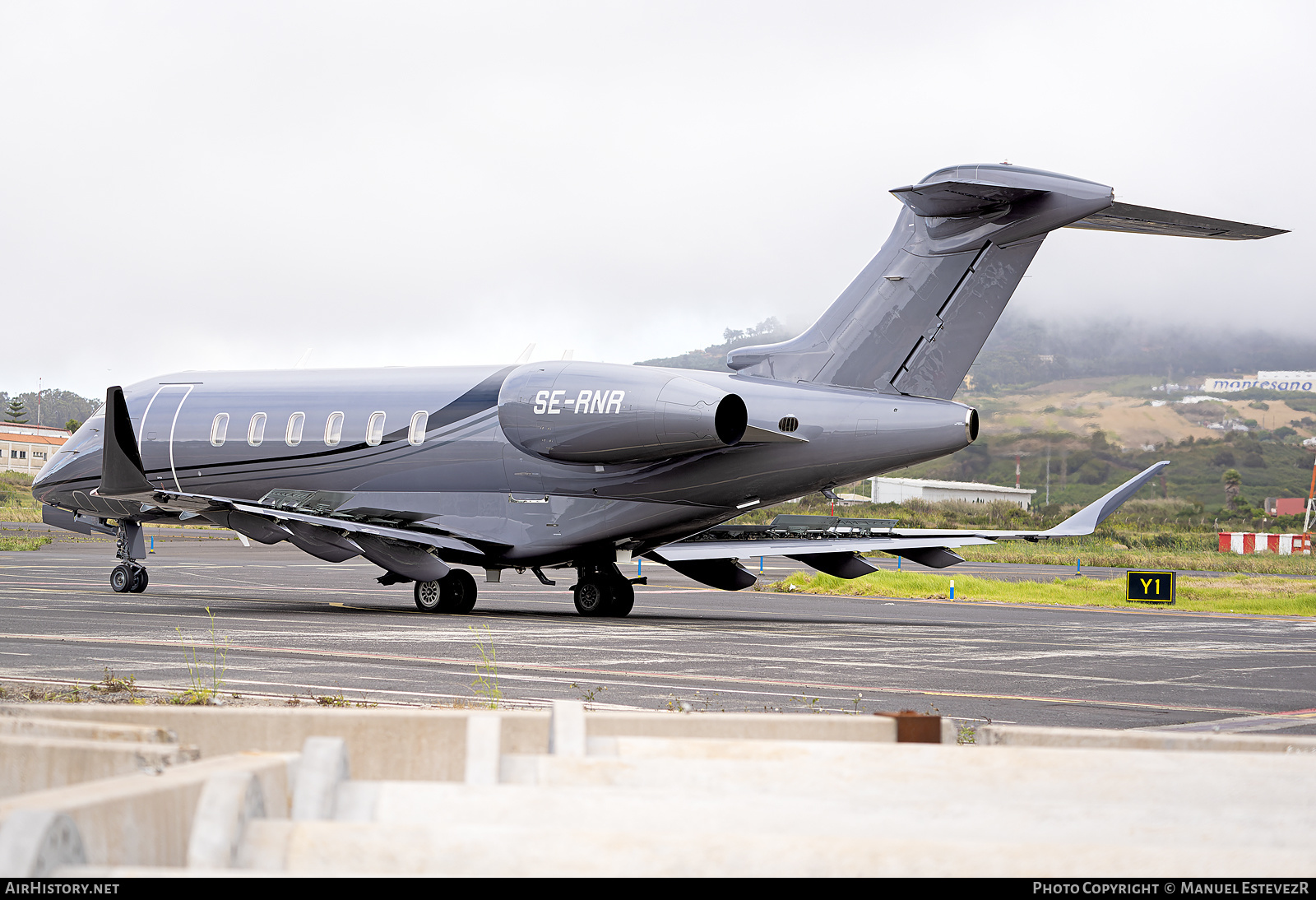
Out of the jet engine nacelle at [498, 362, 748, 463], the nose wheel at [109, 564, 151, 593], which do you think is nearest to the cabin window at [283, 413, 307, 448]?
the nose wheel at [109, 564, 151, 593]

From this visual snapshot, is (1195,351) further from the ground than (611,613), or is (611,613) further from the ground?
(1195,351)

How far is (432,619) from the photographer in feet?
65.8

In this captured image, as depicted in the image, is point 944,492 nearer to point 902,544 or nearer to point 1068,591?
point 1068,591

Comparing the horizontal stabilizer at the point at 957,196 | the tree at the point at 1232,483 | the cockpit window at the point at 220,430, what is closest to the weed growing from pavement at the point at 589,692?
the horizontal stabilizer at the point at 957,196

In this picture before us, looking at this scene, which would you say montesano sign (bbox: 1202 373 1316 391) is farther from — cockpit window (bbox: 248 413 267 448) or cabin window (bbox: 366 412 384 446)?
cockpit window (bbox: 248 413 267 448)

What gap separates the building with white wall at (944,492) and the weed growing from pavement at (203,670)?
211 feet

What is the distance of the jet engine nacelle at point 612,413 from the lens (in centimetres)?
1883

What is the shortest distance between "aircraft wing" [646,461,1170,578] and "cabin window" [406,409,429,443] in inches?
188

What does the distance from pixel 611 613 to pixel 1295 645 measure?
37.0 feet

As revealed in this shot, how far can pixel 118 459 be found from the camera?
2048cm

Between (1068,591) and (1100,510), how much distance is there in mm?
12021

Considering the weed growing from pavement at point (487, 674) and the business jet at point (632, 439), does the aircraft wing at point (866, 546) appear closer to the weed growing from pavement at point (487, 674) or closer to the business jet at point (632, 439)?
the business jet at point (632, 439)

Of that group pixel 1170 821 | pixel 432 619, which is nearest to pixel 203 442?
pixel 432 619
